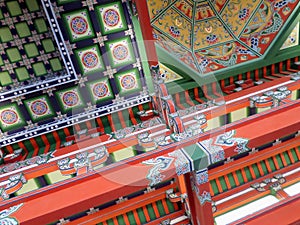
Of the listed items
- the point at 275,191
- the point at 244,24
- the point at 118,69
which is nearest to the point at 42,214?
the point at 118,69

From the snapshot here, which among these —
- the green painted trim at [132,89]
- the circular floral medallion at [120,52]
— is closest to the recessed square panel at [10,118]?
the green painted trim at [132,89]

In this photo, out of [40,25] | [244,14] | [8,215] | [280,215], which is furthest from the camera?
[244,14]

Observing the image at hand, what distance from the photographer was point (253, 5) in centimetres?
405

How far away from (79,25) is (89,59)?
0.49 metres

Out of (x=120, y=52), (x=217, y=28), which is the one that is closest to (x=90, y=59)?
(x=120, y=52)

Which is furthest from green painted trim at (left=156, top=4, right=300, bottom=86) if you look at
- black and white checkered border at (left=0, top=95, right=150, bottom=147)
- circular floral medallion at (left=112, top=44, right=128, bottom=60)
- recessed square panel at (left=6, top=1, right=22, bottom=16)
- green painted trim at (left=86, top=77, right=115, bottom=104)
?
recessed square panel at (left=6, top=1, right=22, bottom=16)

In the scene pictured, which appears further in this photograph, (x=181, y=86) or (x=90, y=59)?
(x=181, y=86)

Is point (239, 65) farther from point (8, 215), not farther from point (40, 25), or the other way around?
point (8, 215)

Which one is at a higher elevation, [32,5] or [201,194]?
[32,5]

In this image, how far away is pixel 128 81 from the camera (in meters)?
3.96

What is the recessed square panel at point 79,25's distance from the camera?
341 centimetres

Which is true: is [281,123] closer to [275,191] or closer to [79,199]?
[275,191]

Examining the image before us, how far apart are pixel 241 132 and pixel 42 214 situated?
208 centimetres

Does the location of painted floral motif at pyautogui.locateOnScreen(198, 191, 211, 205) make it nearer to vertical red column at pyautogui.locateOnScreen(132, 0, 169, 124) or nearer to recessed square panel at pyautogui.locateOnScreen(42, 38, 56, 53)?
vertical red column at pyautogui.locateOnScreen(132, 0, 169, 124)
